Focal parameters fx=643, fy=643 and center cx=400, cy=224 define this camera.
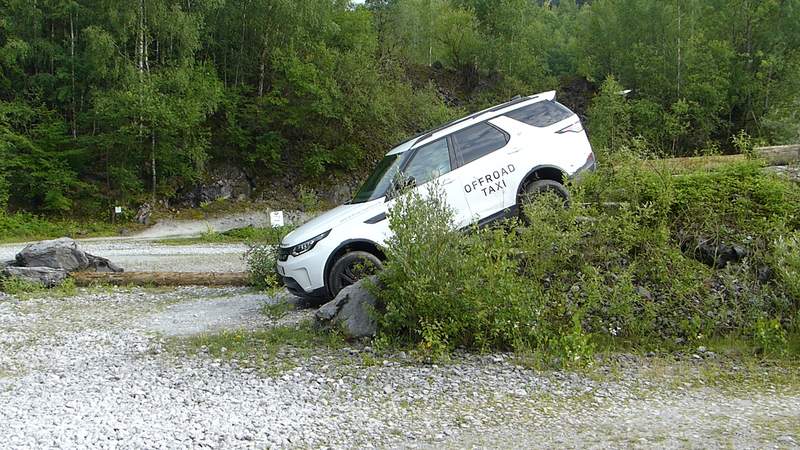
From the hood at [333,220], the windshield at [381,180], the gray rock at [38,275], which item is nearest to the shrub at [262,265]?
the hood at [333,220]

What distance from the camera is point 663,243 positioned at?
25.5ft

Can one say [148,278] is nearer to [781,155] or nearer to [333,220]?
[333,220]

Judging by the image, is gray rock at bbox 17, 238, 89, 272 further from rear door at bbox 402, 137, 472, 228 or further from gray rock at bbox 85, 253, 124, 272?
rear door at bbox 402, 137, 472, 228

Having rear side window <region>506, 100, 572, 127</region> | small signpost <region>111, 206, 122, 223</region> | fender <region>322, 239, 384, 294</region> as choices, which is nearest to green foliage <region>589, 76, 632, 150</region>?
small signpost <region>111, 206, 122, 223</region>

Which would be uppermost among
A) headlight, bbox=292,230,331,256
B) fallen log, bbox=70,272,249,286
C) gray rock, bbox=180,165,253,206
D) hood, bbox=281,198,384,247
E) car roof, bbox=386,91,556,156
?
gray rock, bbox=180,165,253,206

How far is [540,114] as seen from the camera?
9.44m

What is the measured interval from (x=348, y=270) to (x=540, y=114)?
12.0 ft

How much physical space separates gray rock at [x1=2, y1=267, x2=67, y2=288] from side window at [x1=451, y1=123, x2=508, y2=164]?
26.5ft

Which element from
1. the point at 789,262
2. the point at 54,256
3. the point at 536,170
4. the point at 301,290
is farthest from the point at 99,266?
the point at 789,262

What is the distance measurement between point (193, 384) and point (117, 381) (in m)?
0.82

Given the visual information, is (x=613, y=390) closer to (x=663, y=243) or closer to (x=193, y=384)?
(x=663, y=243)

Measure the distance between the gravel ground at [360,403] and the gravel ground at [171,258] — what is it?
676 centimetres

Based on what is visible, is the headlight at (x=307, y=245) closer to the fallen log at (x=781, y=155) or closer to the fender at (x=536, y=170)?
the fender at (x=536, y=170)

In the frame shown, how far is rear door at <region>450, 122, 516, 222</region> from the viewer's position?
8.74m
